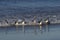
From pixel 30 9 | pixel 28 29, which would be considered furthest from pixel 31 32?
pixel 30 9

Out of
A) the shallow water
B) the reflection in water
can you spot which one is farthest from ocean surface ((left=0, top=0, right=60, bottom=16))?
the shallow water

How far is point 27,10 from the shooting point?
19.6m

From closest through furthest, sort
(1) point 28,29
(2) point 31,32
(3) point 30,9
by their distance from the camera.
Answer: (2) point 31,32
(1) point 28,29
(3) point 30,9

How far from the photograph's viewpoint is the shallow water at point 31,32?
41.3 ft

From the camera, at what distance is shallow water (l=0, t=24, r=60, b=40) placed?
12.6m

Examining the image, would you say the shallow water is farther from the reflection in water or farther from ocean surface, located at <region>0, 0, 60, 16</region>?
ocean surface, located at <region>0, 0, 60, 16</region>

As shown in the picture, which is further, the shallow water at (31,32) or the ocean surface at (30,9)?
the ocean surface at (30,9)

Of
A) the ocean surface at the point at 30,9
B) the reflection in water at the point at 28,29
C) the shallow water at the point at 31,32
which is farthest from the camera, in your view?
the ocean surface at the point at 30,9

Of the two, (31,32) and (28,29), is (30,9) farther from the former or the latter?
(31,32)

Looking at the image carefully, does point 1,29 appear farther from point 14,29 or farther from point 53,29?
point 53,29

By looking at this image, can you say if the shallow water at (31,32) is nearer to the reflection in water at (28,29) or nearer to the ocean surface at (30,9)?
the reflection in water at (28,29)

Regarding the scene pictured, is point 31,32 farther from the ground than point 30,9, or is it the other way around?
point 30,9

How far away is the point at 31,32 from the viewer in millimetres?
13312

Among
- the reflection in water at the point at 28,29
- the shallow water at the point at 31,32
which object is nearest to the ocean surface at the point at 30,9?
the reflection in water at the point at 28,29
